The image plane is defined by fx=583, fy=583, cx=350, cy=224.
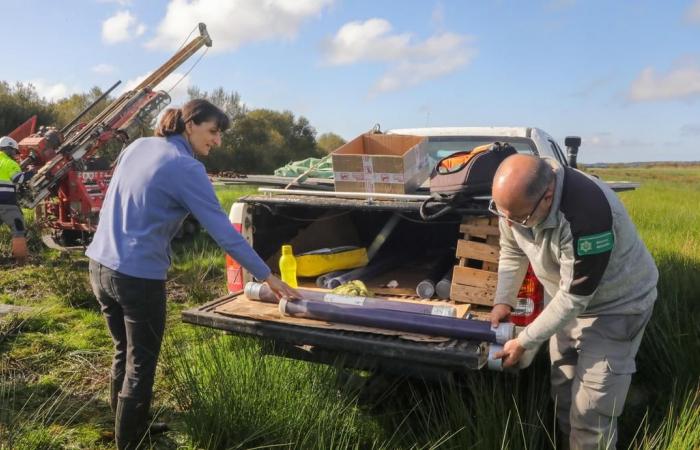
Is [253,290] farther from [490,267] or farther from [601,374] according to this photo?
[601,374]

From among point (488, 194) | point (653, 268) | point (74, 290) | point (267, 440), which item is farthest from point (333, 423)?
point (74, 290)

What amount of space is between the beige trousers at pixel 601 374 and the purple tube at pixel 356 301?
2.17 ft

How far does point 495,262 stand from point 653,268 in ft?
2.62

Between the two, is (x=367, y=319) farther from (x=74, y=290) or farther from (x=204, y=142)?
(x=74, y=290)

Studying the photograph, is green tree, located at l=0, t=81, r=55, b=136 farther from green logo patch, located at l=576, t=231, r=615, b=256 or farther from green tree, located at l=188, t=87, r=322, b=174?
green logo patch, located at l=576, t=231, r=615, b=256

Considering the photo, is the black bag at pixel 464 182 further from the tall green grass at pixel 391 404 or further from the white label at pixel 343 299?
the tall green grass at pixel 391 404

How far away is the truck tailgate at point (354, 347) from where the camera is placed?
2.60m

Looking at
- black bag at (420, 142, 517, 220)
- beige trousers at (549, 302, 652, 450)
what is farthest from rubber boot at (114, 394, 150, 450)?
beige trousers at (549, 302, 652, 450)

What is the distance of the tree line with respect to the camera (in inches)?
950

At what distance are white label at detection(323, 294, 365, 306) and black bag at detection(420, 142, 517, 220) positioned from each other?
0.58m

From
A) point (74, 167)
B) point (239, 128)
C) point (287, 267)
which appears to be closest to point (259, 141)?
point (239, 128)

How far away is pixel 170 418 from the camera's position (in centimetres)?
349

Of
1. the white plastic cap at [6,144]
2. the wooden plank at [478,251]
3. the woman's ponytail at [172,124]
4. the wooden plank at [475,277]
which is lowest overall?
the wooden plank at [475,277]

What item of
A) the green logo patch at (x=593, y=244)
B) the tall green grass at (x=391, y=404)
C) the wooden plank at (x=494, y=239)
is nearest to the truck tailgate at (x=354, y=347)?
the tall green grass at (x=391, y=404)
